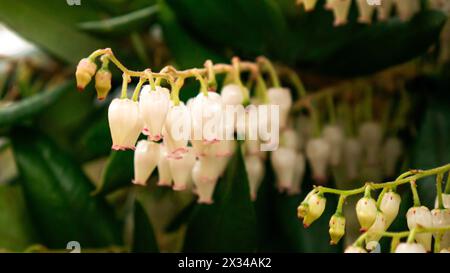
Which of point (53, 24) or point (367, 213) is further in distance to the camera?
point (53, 24)

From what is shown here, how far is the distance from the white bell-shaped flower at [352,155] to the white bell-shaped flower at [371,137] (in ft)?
0.04

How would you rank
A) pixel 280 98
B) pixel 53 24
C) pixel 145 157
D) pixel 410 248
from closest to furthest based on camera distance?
pixel 410 248 → pixel 145 157 → pixel 280 98 → pixel 53 24

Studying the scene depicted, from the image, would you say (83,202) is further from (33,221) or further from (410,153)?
(410,153)

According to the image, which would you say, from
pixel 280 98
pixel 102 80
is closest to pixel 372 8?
pixel 280 98

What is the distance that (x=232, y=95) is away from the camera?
2.75ft

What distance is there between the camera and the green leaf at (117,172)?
888mm

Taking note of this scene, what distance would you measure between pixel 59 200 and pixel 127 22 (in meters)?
0.24

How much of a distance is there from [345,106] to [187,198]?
25cm

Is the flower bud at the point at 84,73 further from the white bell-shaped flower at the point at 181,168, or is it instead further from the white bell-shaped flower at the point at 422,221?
the white bell-shaped flower at the point at 422,221

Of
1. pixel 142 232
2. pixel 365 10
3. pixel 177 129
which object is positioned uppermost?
pixel 365 10

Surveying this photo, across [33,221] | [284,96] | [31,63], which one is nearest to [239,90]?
[284,96]

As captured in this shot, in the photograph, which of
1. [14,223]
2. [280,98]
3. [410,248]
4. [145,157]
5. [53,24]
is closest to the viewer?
[410,248]

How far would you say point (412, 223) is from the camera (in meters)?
0.70

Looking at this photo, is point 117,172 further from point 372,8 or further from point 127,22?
point 372,8
